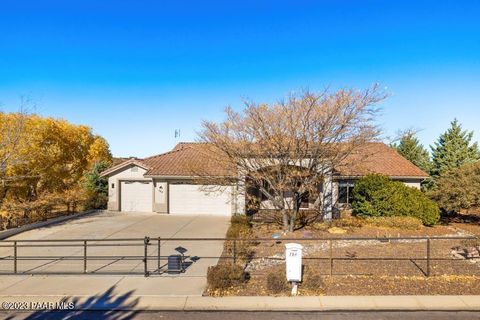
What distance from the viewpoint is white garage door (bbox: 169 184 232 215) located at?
2336 centimetres

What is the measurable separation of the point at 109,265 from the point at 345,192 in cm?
1613

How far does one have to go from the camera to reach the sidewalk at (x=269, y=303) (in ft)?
26.2

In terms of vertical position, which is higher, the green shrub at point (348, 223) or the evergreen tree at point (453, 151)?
the evergreen tree at point (453, 151)

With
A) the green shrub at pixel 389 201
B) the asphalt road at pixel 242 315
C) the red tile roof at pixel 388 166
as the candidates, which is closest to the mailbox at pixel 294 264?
the asphalt road at pixel 242 315

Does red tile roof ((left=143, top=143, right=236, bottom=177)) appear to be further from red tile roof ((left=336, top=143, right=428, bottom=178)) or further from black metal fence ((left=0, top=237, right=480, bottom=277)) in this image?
red tile roof ((left=336, top=143, right=428, bottom=178))

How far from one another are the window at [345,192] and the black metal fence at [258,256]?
26.5 feet

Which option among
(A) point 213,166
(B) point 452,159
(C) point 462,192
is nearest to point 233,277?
(A) point 213,166

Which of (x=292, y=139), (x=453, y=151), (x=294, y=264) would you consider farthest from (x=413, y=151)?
(x=294, y=264)

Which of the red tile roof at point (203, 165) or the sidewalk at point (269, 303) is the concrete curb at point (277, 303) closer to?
the sidewalk at point (269, 303)

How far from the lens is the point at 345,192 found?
23266mm

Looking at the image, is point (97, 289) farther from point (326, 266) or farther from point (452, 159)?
point (452, 159)

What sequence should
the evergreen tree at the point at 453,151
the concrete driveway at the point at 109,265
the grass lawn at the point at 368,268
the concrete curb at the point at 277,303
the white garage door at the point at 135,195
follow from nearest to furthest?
the concrete curb at the point at 277,303 < the grass lawn at the point at 368,268 < the concrete driveway at the point at 109,265 < the white garage door at the point at 135,195 < the evergreen tree at the point at 453,151

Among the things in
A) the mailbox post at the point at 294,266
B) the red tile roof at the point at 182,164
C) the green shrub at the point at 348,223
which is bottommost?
the green shrub at the point at 348,223

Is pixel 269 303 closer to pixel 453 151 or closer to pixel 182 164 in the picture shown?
pixel 182 164
